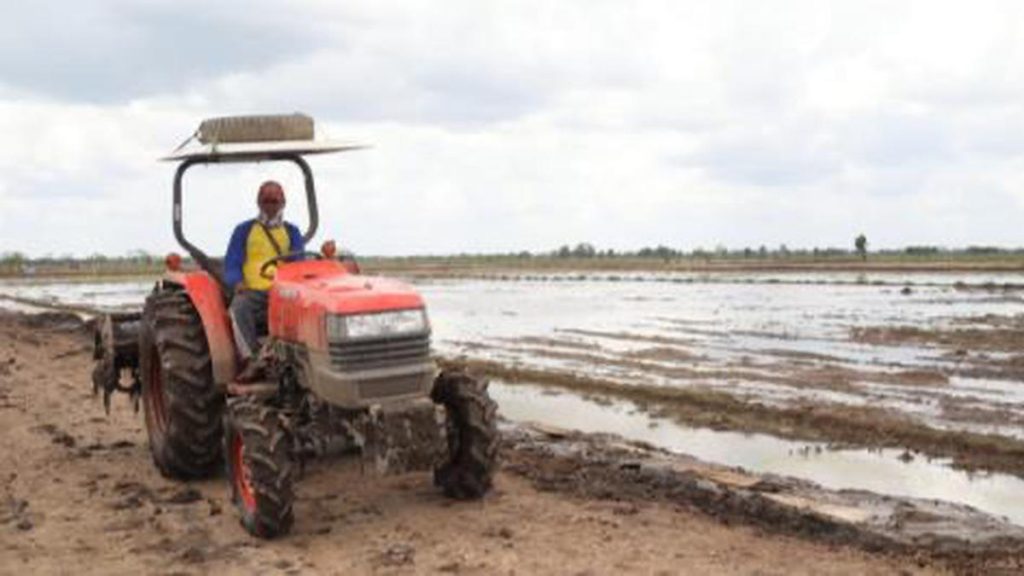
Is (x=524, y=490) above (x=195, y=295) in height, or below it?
below

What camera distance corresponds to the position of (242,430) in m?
6.94

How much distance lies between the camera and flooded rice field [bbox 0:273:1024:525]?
1034 centimetres

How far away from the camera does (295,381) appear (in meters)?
7.51

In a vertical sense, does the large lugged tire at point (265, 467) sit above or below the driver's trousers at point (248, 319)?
below

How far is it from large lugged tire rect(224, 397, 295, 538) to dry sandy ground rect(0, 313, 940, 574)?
0.47ft

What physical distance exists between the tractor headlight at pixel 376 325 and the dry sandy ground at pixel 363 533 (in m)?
1.29

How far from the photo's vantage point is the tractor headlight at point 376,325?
22.1 feet

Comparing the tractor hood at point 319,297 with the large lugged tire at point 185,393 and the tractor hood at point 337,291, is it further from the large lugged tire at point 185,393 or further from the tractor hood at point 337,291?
the large lugged tire at point 185,393

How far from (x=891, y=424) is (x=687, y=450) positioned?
7.70 feet

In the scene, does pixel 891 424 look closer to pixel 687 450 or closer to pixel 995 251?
pixel 687 450

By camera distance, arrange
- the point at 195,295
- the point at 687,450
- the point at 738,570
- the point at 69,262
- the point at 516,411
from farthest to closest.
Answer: the point at 69,262, the point at 516,411, the point at 687,450, the point at 195,295, the point at 738,570

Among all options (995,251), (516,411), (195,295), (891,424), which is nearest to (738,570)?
(195,295)

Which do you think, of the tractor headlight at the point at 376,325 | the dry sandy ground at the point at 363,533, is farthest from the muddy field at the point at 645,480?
the tractor headlight at the point at 376,325

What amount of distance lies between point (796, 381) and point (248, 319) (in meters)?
9.80
